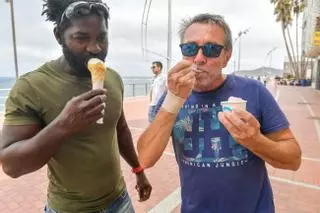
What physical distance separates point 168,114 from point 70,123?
51 centimetres

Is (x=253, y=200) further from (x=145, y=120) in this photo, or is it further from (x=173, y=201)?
(x=145, y=120)

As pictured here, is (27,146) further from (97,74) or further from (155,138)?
(155,138)

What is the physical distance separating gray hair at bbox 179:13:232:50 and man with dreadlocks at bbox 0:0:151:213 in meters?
0.46

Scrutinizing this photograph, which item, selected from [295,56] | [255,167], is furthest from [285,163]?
[295,56]

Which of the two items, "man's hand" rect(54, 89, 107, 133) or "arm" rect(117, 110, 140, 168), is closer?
"man's hand" rect(54, 89, 107, 133)

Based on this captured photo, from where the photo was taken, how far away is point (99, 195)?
5.82ft

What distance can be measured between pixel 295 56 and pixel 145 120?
136 feet

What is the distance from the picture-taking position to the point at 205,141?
1.63 metres

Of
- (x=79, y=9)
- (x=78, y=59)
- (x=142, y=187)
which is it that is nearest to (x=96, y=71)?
(x=78, y=59)

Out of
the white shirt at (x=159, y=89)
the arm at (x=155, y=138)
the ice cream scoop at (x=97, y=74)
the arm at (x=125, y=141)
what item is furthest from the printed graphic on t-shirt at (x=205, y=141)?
the arm at (x=125, y=141)

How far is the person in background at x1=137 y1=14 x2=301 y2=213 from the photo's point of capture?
1563 mm

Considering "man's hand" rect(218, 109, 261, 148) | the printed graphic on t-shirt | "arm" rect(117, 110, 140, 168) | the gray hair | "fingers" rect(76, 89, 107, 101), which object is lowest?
"arm" rect(117, 110, 140, 168)

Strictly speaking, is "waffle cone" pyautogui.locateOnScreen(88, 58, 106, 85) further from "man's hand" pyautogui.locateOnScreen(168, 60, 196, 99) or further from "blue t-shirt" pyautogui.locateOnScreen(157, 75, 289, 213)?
"blue t-shirt" pyautogui.locateOnScreen(157, 75, 289, 213)

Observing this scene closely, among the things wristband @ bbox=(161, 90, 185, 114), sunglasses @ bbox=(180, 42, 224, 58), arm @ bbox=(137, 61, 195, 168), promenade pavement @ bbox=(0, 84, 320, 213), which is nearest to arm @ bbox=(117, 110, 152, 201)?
arm @ bbox=(137, 61, 195, 168)
